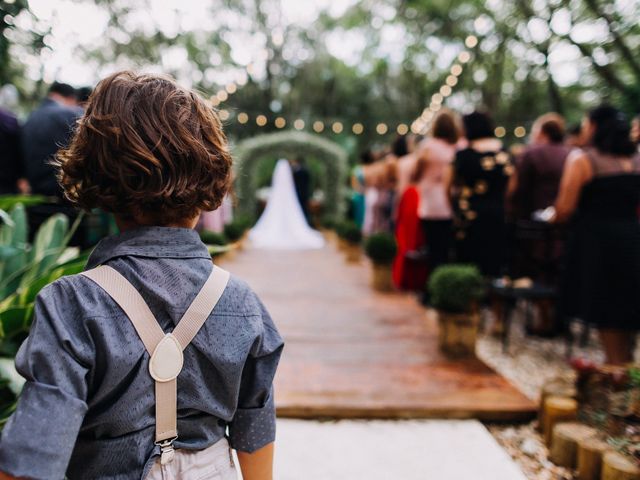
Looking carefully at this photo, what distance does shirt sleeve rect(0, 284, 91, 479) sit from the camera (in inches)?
32.1

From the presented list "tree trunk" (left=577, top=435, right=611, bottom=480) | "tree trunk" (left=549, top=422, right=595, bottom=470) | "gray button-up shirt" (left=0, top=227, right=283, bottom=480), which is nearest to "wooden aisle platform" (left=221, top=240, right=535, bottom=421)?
"tree trunk" (left=549, top=422, right=595, bottom=470)

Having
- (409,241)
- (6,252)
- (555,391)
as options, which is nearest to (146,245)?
(6,252)

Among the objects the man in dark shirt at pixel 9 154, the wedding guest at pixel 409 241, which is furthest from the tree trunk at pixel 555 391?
the man in dark shirt at pixel 9 154

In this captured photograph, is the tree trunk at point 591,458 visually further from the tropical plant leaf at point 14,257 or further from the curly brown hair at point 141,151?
the tropical plant leaf at point 14,257

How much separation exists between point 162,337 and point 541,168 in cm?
450

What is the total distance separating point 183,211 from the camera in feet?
3.41

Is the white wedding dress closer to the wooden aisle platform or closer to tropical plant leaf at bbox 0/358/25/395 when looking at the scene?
the wooden aisle platform

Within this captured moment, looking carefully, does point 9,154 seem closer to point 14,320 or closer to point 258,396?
point 14,320

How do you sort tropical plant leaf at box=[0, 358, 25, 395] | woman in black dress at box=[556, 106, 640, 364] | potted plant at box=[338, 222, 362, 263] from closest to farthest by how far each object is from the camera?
1. tropical plant leaf at box=[0, 358, 25, 395]
2. woman in black dress at box=[556, 106, 640, 364]
3. potted plant at box=[338, 222, 362, 263]

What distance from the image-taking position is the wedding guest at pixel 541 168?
15.7ft

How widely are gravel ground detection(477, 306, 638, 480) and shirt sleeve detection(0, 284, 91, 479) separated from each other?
2192 mm

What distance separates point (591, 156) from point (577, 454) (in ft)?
6.16

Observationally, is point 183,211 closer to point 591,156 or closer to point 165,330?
point 165,330

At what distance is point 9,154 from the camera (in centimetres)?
403
